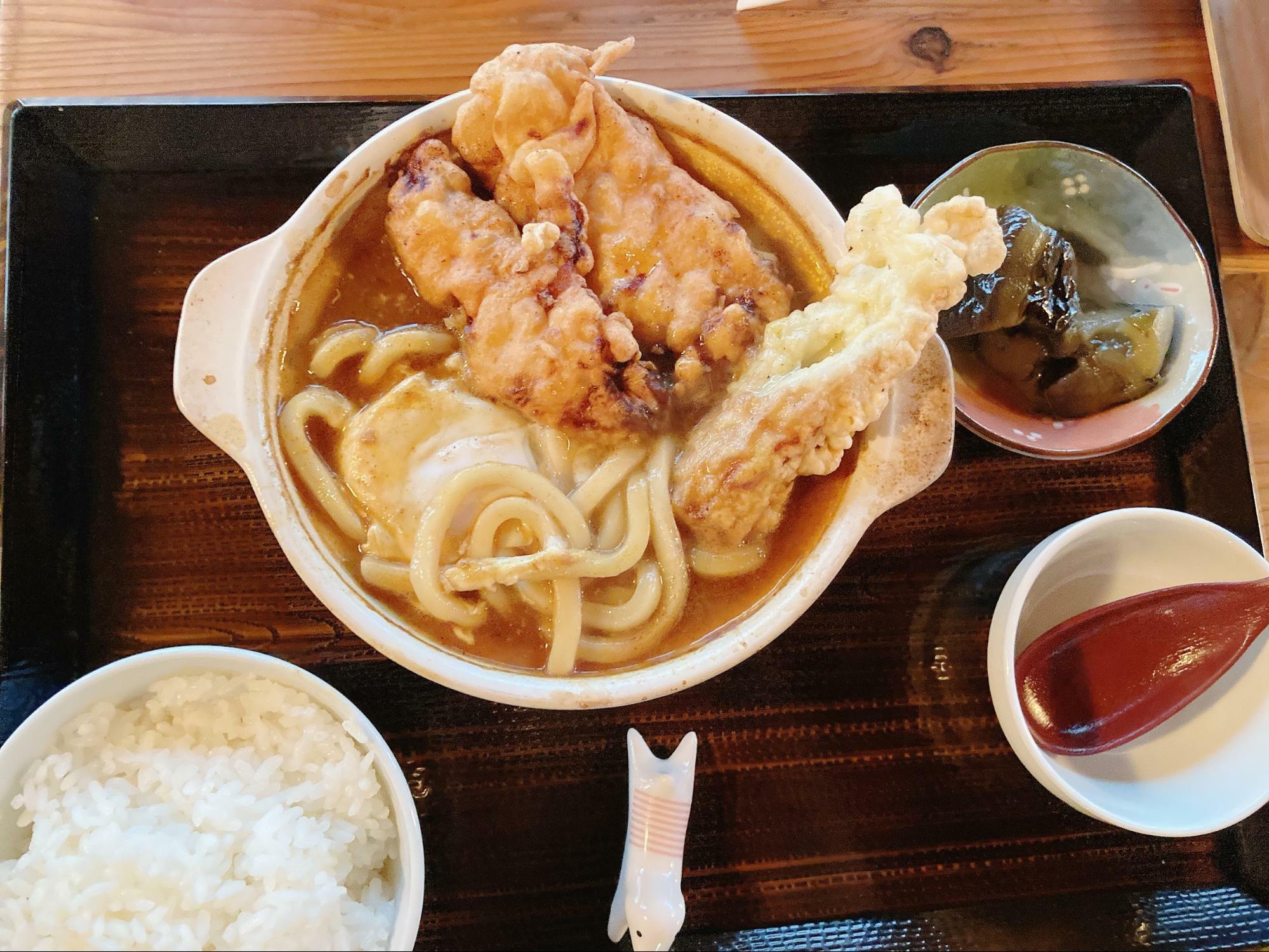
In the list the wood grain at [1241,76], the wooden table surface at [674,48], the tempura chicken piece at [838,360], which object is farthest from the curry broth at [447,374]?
the wood grain at [1241,76]

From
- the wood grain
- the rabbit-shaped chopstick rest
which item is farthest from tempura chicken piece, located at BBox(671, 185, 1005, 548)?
the wood grain

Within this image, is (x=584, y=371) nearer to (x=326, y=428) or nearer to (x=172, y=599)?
(x=326, y=428)

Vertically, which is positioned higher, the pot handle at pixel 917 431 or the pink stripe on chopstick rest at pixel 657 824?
the pot handle at pixel 917 431

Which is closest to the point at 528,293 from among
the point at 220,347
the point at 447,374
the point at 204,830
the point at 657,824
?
the point at 447,374

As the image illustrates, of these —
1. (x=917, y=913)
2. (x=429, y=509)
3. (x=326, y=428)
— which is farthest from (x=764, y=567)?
(x=326, y=428)

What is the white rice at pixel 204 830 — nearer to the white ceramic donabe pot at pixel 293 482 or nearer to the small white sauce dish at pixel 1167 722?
the white ceramic donabe pot at pixel 293 482

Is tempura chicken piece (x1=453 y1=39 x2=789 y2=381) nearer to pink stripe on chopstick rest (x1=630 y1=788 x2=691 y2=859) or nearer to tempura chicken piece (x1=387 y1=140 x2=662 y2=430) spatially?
tempura chicken piece (x1=387 y1=140 x2=662 y2=430)
